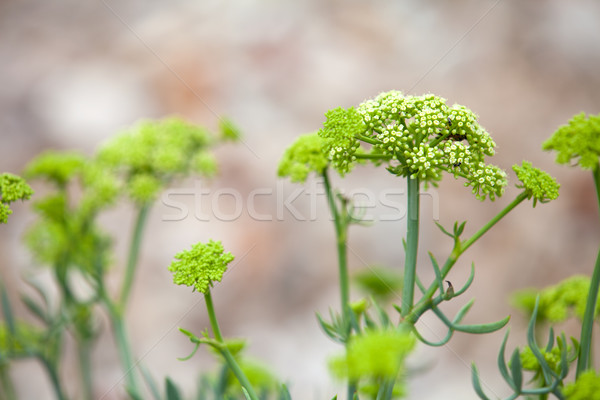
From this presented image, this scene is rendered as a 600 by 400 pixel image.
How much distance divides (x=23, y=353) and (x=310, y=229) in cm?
170

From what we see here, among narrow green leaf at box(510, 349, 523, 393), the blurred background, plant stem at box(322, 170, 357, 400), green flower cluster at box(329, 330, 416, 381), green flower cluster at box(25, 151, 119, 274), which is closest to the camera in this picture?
green flower cluster at box(329, 330, 416, 381)

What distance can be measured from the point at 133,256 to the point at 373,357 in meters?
0.90

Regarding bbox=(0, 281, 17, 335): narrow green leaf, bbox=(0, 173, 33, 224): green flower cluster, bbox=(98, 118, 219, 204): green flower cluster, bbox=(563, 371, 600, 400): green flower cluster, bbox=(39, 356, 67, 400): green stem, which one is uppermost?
bbox=(98, 118, 219, 204): green flower cluster

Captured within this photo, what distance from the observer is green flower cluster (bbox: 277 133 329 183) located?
2.93 feet

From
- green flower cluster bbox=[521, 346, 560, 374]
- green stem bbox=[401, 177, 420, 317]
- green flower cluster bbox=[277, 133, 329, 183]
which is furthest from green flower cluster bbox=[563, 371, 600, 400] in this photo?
green flower cluster bbox=[277, 133, 329, 183]

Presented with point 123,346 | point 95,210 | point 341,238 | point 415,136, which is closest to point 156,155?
point 95,210

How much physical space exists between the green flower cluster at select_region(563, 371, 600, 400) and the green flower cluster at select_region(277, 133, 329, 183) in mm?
461

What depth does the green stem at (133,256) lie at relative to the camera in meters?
1.27

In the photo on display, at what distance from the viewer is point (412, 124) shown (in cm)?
74

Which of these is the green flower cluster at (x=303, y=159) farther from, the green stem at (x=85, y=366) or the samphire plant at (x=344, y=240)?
the green stem at (x=85, y=366)

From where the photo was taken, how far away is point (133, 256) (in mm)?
1301

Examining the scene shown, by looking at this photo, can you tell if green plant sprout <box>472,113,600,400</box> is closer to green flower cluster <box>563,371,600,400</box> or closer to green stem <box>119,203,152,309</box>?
green flower cluster <box>563,371,600,400</box>

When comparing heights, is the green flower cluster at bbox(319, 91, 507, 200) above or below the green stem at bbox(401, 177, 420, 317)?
above

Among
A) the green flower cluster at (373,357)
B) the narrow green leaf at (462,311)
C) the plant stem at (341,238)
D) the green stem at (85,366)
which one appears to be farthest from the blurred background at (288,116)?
the green flower cluster at (373,357)
